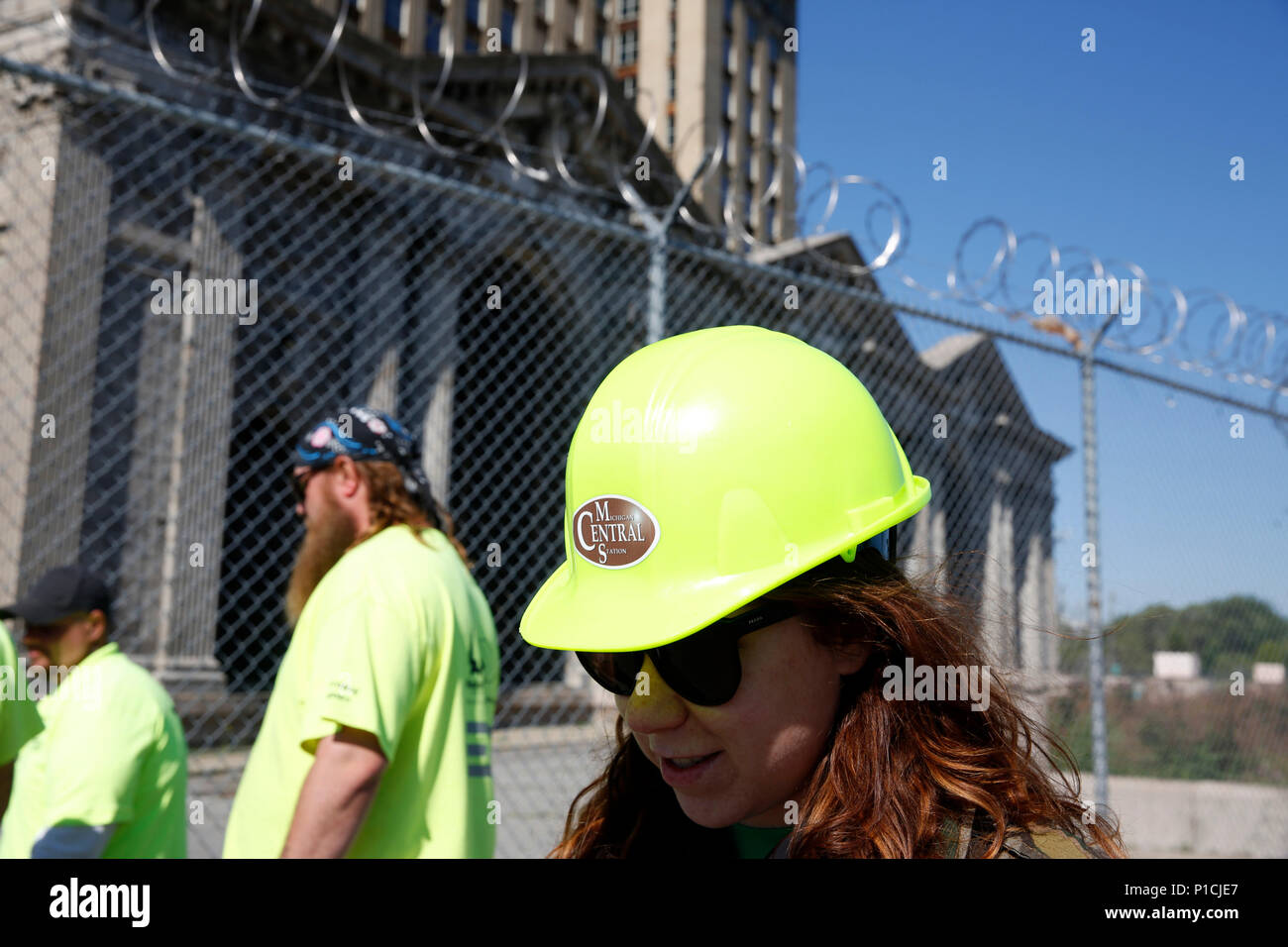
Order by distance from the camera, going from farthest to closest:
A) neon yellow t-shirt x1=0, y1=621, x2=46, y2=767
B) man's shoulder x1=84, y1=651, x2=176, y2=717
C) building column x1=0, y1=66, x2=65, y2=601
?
building column x1=0, y1=66, x2=65, y2=601 < man's shoulder x1=84, y1=651, x2=176, y2=717 < neon yellow t-shirt x1=0, y1=621, x2=46, y2=767

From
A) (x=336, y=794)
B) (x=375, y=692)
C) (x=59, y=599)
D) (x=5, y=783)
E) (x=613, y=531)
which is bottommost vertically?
(x=5, y=783)

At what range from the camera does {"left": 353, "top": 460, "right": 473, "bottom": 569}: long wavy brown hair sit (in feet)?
9.55

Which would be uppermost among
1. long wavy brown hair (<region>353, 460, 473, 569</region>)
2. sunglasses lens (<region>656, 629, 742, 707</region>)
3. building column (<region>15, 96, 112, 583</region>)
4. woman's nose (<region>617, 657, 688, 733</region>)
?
building column (<region>15, 96, 112, 583</region>)

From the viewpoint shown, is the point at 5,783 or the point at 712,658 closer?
the point at 712,658

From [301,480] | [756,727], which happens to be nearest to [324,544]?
[301,480]

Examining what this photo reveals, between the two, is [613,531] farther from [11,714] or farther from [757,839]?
[11,714]

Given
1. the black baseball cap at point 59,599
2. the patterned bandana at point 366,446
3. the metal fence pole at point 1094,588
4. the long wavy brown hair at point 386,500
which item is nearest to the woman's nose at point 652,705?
the long wavy brown hair at point 386,500

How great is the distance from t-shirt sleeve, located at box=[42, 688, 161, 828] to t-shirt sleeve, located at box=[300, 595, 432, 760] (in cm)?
98

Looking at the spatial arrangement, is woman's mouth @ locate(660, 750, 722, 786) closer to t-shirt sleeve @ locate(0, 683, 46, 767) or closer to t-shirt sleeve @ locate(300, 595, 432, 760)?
t-shirt sleeve @ locate(300, 595, 432, 760)

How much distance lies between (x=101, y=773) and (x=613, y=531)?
2.32m

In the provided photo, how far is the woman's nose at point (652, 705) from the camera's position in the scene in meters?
1.35

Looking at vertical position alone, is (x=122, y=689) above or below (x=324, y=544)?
below

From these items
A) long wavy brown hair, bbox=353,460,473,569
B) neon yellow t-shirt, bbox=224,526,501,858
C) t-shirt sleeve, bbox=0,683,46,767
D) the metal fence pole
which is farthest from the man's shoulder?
the metal fence pole

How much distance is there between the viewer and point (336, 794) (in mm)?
2357
